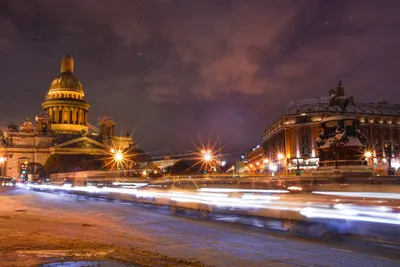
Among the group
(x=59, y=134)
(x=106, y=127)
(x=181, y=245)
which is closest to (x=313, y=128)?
(x=106, y=127)

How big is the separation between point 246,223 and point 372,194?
199 inches

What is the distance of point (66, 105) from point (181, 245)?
129 m

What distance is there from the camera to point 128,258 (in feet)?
28.9

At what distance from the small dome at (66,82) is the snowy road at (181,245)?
414 ft

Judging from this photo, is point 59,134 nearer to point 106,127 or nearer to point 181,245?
point 106,127

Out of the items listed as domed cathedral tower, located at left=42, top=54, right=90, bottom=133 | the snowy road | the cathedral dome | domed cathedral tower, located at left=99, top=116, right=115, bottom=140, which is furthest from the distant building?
the snowy road

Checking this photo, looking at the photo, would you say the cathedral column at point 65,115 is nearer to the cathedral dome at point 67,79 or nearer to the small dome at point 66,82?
the cathedral dome at point 67,79

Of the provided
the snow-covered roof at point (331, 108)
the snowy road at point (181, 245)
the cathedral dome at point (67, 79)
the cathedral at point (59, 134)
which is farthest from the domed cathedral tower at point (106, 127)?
the snowy road at point (181, 245)

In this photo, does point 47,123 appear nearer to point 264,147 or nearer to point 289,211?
point 264,147

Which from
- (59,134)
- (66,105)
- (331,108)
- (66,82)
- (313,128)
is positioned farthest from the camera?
(66,82)

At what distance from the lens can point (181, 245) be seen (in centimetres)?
1066

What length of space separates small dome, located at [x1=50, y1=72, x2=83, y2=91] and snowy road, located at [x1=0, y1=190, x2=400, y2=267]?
Answer: 12625 centimetres

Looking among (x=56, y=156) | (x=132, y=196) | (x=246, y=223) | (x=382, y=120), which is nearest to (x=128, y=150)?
(x=56, y=156)

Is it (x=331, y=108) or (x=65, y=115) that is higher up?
(x=65, y=115)
